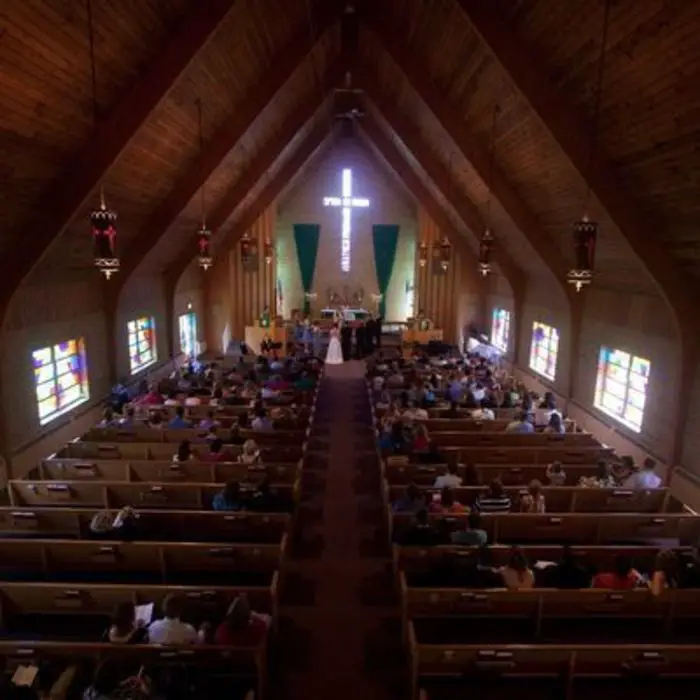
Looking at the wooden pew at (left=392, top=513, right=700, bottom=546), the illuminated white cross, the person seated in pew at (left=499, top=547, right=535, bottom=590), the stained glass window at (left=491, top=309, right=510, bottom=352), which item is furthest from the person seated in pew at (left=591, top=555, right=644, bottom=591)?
the illuminated white cross

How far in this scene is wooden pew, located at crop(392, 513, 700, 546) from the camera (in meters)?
7.36

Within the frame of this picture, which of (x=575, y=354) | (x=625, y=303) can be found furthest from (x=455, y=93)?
(x=575, y=354)

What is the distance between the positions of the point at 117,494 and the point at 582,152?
326 inches

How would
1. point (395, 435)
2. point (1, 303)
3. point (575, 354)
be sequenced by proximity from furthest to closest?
point (575, 354), point (395, 435), point (1, 303)

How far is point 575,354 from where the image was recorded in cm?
1362

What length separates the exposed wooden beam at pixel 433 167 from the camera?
1361 centimetres

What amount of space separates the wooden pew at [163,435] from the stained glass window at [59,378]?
1.47 m

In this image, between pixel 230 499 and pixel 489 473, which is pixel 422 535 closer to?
pixel 230 499

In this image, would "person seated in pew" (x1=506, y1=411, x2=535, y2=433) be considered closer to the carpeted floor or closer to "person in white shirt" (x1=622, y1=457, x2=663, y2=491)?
"person in white shirt" (x1=622, y1=457, x2=663, y2=491)

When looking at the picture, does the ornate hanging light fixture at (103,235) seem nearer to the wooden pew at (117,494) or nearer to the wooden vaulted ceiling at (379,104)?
the wooden vaulted ceiling at (379,104)

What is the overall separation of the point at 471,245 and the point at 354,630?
1599 cm

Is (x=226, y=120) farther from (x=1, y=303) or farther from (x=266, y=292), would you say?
(x=266, y=292)

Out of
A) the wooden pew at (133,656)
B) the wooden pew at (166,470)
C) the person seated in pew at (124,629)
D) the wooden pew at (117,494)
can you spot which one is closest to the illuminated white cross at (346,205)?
the wooden pew at (166,470)

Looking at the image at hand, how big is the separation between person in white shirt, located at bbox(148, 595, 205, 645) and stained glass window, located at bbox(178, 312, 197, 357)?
49.1 ft
